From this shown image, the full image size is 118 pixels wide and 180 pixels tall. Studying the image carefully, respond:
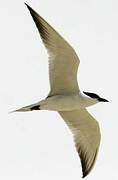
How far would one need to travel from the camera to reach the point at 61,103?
1091cm

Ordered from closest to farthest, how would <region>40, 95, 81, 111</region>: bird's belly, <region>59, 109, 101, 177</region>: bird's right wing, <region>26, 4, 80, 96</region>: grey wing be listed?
<region>26, 4, 80, 96</region>: grey wing → <region>40, 95, 81, 111</region>: bird's belly → <region>59, 109, 101, 177</region>: bird's right wing

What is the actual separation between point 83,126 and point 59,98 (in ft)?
3.68

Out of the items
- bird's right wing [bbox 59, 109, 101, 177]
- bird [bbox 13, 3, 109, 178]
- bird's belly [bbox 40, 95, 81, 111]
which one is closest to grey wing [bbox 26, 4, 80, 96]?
bird [bbox 13, 3, 109, 178]

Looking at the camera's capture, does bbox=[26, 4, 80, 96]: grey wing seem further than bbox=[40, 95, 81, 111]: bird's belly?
No

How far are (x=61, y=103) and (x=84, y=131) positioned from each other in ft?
3.84

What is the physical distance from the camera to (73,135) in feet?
38.8

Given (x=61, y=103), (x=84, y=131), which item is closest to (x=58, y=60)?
(x=61, y=103)

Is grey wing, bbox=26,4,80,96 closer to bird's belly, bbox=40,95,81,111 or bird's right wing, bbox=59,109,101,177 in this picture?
bird's belly, bbox=40,95,81,111

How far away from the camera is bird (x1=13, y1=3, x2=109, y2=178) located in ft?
33.0

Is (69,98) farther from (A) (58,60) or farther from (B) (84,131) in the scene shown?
(B) (84,131)

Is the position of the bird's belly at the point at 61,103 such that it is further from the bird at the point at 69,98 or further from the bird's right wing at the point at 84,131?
the bird's right wing at the point at 84,131

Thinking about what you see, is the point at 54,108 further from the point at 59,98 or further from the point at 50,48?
the point at 50,48

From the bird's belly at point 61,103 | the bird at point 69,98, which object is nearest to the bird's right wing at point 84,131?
the bird at point 69,98

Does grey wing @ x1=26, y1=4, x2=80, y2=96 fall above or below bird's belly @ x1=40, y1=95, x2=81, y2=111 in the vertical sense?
above
